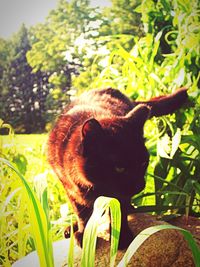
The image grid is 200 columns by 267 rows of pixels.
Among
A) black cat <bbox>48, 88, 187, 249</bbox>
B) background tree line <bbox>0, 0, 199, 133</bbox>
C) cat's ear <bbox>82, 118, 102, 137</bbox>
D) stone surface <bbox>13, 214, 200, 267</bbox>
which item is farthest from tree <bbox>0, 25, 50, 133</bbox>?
stone surface <bbox>13, 214, 200, 267</bbox>

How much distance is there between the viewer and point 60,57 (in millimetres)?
1212

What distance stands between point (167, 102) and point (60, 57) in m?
0.34

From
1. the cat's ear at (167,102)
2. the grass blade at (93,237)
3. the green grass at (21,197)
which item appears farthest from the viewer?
the cat's ear at (167,102)

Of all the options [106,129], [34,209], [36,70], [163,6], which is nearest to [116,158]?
[106,129]

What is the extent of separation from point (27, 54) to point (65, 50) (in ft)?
0.36

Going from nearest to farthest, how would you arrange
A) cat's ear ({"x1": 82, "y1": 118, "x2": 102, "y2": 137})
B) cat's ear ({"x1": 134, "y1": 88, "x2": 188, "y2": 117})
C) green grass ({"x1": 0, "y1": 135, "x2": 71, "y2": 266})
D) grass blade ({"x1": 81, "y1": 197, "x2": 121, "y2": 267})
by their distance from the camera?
grass blade ({"x1": 81, "y1": 197, "x2": 121, "y2": 267}) < cat's ear ({"x1": 82, "y1": 118, "x2": 102, "y2": 137}) < green grass ({"x1": 0, "y1": 135, "x2": 71, "y2": 266}) < cat's ear ({"x1": 134, "y1": 88, "x2": 188, "y2": 117})

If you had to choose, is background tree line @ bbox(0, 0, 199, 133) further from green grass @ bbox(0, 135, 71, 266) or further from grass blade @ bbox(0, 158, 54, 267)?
grass blade @ bbox(0, 158, 54, 267)

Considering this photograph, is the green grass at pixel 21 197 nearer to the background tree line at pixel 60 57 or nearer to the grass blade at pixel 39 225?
the background tree line at pixel 60 57

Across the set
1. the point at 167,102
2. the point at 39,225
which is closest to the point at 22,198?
the point at 39,225

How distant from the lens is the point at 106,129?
104 centimetres

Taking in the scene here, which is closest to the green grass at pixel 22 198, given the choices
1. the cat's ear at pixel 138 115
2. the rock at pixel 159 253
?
the rock at pixel 159 253

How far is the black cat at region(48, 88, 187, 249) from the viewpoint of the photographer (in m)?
1.03

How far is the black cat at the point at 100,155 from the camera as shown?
1.03m

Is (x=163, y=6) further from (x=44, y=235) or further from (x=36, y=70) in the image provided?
(x=44, y=235)
